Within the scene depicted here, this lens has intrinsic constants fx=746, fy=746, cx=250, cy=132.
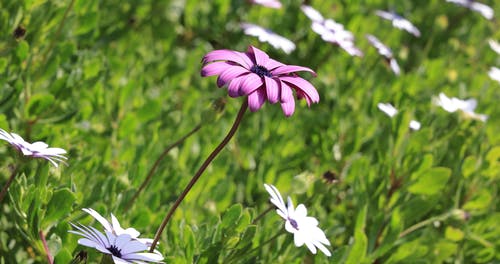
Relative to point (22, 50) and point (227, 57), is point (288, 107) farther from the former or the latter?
point (22, 50)

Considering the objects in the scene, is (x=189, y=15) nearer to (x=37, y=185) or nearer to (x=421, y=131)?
(x=421, y=131)

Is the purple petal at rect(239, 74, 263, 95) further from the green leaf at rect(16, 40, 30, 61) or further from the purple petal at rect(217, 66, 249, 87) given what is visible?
the green leaf at rect(16, 40, 30, 61)

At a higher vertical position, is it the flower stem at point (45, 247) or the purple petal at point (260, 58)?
the purple petal at point (260, 58)

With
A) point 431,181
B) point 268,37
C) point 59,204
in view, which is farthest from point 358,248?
point 268,37

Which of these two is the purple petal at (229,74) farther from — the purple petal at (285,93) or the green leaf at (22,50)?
the green leaf at (22,50)

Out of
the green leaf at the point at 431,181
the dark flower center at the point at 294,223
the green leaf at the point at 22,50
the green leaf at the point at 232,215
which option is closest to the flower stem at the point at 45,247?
the green leaf at the point at 232,215

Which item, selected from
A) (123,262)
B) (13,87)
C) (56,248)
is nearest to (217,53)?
(123,262)

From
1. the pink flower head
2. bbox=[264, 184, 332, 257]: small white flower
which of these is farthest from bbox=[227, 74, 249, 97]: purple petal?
bbox=[264, 184, 332, 257]: small white flower
